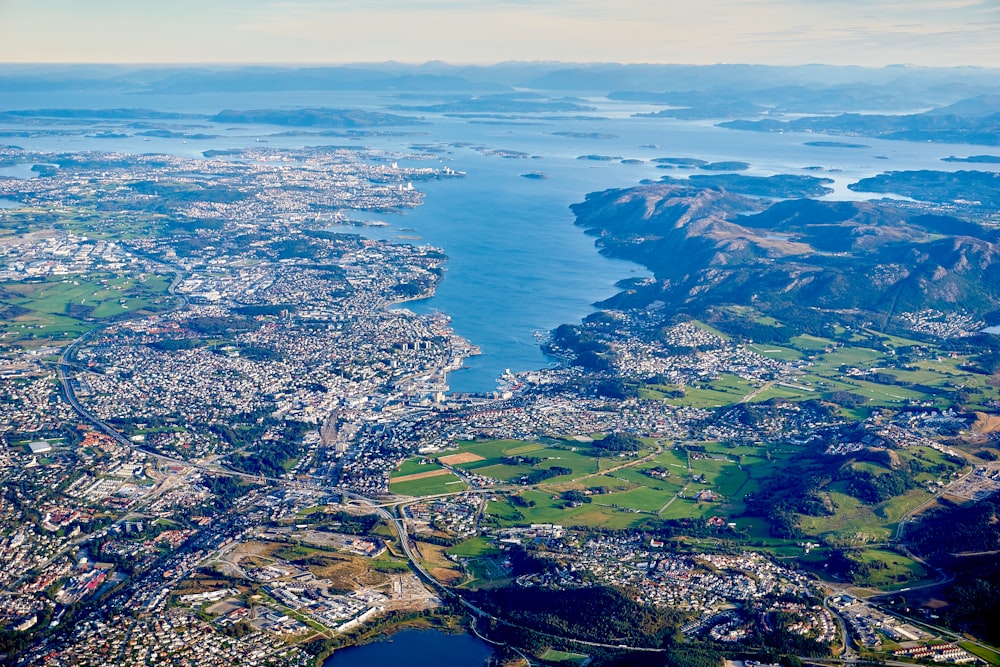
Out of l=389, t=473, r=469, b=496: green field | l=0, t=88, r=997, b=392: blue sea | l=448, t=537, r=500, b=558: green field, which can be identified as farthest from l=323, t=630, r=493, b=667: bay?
l=0, t=88, r=997, b=392: blue sea

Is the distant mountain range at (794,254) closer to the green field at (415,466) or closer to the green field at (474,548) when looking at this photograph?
the green field at (415,466)

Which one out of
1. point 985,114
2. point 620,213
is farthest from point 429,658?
point 985,114

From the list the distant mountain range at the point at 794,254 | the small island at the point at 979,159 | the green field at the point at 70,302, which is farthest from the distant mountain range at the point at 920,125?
the green field at the point at 70,302

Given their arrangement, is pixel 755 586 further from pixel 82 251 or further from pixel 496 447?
pixel 82 251

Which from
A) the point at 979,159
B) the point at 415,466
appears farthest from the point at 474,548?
the point at 979,159

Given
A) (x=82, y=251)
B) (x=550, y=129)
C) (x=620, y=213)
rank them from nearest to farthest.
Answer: (x=82, y=251) < (x=620, y=213) < (x=550, y=129)

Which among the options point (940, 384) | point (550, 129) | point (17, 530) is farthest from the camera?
point (550, 129)

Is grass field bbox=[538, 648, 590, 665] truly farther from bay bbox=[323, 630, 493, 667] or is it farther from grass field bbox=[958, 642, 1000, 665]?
grass field bbox=[958, 642, 1000, 665]
